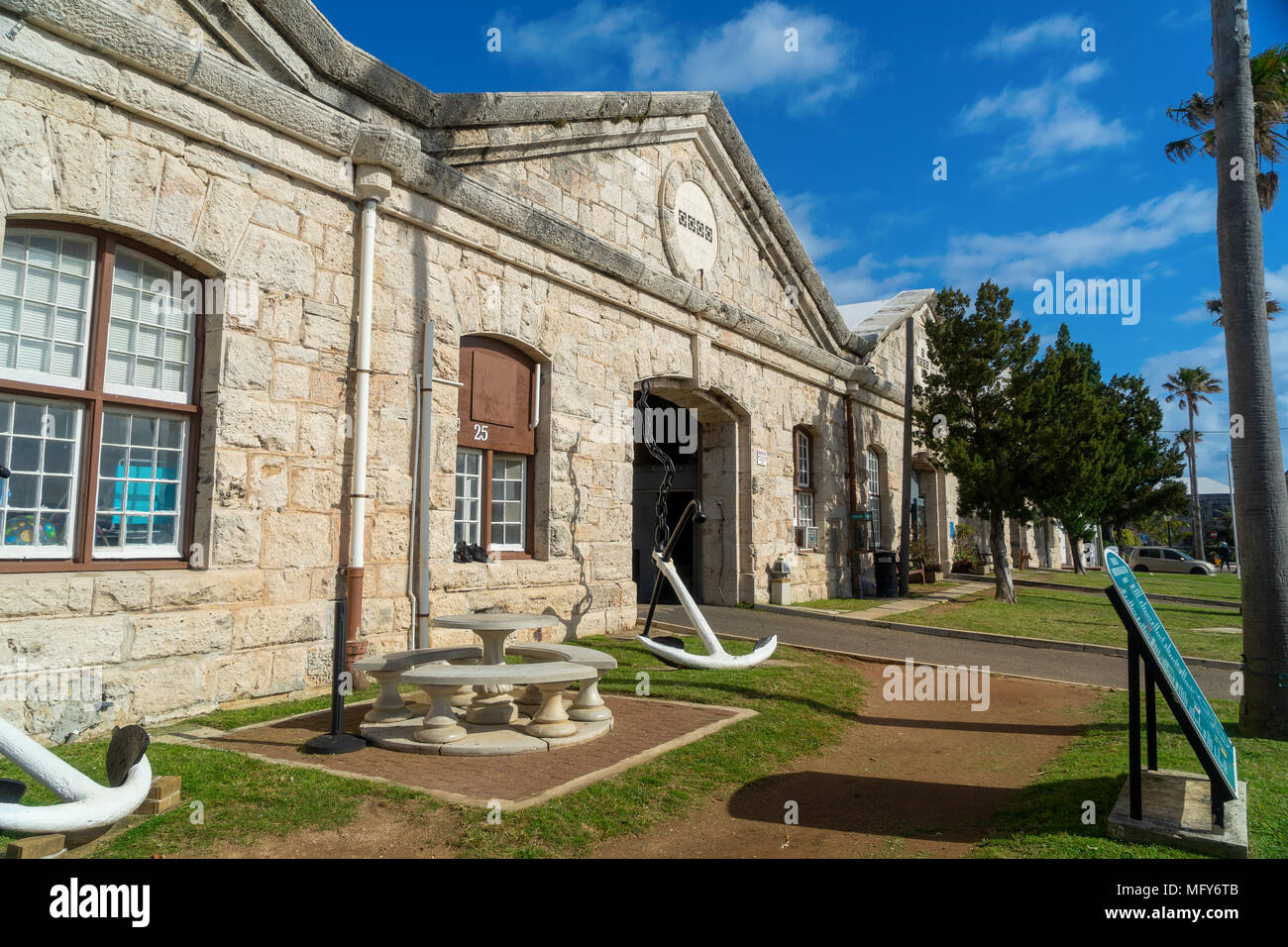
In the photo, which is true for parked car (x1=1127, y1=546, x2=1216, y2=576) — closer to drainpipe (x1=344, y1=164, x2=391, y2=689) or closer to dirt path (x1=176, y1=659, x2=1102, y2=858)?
dirt path (x1=176, y1=659, x2=1102, y2=858)

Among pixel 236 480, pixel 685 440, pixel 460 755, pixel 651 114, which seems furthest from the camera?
pixel 685 440

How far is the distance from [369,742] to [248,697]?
1593 millimetres

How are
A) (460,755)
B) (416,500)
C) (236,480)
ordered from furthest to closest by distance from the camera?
1. (416,500)
2. (236,480)
3. (460,755)

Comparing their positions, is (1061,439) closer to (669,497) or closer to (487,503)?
(669,497)

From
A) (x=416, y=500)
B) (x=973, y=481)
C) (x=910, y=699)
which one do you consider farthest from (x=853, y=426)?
(x=416, y=500)

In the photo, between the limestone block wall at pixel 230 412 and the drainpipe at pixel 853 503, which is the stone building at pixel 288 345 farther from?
the drainpipe at pixel 853 503

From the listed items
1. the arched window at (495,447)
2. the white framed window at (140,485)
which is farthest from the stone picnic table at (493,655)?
the arched window at (495,447)

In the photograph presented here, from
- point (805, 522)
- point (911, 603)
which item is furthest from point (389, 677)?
point (911, 603)

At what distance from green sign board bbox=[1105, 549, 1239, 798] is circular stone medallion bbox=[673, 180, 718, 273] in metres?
9.04

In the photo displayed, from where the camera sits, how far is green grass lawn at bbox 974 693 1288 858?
3615 millimetres

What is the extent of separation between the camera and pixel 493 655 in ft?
19.5

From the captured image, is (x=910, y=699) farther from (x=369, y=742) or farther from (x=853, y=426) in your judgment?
(x=853, y=426)

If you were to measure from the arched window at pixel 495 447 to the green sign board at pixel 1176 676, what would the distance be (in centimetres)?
624
